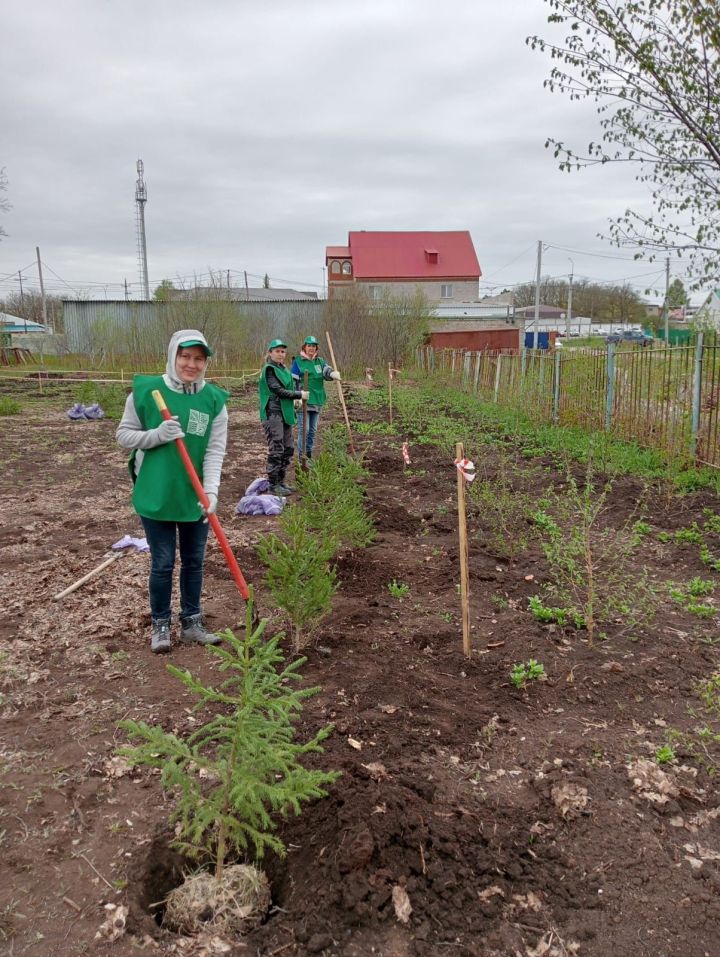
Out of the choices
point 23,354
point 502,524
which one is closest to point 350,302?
point 23,354

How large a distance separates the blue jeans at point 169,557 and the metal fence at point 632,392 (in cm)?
569

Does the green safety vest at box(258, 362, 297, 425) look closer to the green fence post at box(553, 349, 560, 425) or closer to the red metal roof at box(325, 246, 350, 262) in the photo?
the green fence post at box(553, 349, 560, 425)

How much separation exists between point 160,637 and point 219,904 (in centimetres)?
185

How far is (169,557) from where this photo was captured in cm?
371

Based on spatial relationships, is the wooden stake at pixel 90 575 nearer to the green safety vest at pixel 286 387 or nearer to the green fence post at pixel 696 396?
the green safety vest at pixel 286 387

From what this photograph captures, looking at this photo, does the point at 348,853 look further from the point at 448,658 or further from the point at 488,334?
the point at 488,334

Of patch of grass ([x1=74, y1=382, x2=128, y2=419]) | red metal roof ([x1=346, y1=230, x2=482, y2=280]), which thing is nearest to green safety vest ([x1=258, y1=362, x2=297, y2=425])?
patch of grass ([x1=74, y1=382, x2=128, y2=419])

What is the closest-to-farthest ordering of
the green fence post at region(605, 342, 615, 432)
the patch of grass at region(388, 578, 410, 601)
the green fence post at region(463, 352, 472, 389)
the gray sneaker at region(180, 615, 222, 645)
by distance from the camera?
the gray sneaker at region(180, 615, 222, 645)
the patch of grass at region(388, 578, 410, 601)
the green fence post at region(605, 342, 615, 432)
the green fence post at region(463, 352, 472, 389)

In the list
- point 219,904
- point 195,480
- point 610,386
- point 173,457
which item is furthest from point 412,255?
Answer: point 219,904

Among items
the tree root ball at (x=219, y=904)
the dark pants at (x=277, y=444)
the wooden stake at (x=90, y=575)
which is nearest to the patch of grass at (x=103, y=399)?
the dark pants at (x=277, y=444)

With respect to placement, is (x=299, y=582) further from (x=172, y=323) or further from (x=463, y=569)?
(x=172, y=323)

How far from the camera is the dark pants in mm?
7102

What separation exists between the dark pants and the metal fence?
411cm

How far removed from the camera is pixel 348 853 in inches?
84.5
